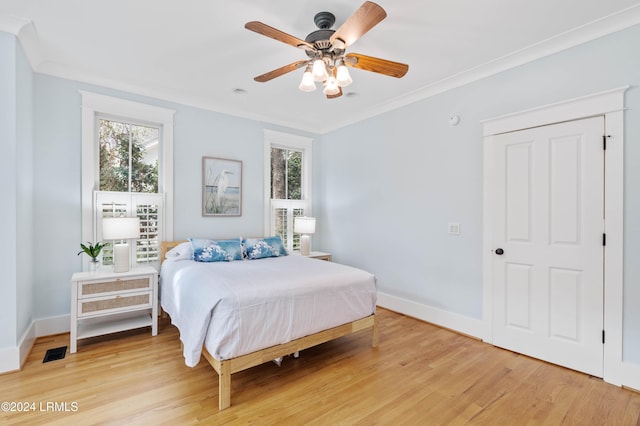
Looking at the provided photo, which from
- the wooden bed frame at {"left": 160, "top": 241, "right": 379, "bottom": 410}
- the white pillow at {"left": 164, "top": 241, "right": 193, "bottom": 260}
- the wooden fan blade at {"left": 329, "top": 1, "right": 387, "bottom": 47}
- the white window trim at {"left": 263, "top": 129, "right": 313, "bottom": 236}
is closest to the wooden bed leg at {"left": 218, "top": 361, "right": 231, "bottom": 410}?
the wooden bed frame at {"left": 160, "top": 241, "right": 379, "bottom": 410}

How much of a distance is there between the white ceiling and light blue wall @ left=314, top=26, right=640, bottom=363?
0.20 meters

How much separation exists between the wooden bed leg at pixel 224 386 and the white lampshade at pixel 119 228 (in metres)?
1.88

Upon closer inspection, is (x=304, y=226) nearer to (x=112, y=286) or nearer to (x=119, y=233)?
(x=119, y=233)

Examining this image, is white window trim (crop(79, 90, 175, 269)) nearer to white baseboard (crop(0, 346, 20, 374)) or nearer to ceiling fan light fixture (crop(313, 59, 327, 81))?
white baseboard (crop(0, 346, 20, 374))

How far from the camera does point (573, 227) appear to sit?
252 centimetres

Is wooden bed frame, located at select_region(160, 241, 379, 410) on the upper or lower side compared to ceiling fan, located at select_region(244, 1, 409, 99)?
lower

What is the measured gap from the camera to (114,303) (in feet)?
9.67

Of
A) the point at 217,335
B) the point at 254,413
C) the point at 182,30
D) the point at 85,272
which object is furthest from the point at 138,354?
the point at 182,30

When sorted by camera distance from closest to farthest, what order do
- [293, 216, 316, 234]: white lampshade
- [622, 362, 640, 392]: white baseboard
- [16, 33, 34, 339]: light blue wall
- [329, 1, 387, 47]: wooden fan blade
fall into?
[329, 1, 387, 47]: wooden fan blade
[622, 362, 640, 392]: white baseboard
[16, 33, 34, 339]: light blue wall
[293, 216, 316, 234]: white lampshade

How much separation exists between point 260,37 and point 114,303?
2852 millimetres

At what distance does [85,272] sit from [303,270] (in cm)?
226

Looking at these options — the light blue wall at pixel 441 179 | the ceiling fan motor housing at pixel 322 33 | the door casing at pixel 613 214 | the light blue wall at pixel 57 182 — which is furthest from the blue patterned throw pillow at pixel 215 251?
the door casing at pixel 613 214

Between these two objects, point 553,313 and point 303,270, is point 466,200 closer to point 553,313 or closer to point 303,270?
point 553,313

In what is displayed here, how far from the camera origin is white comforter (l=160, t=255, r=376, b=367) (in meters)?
2.06
